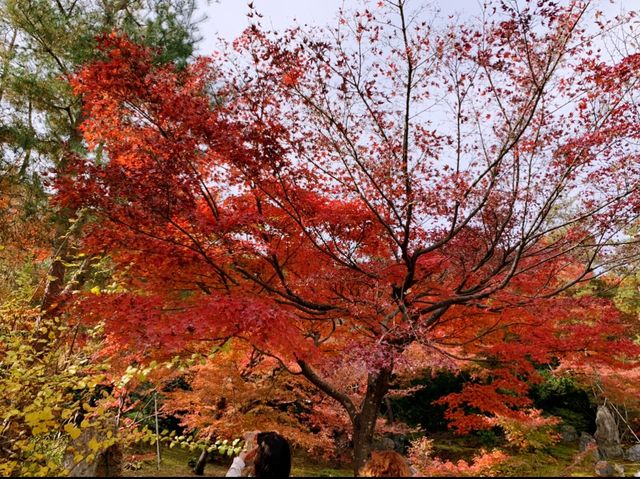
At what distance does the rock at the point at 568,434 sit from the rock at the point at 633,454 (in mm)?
2310

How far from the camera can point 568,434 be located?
1672cm

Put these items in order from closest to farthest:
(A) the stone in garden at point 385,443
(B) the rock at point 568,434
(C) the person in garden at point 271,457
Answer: (C) the person in garden at point 271,457 < (A) the stone in garden at point 385,443 < (B) the rock at point 568,434

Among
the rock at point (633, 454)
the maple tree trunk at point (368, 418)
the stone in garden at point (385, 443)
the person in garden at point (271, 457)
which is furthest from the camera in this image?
the stone in garden at point (385, 443)

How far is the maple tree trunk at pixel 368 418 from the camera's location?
6609mm

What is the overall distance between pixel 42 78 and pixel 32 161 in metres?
2.09

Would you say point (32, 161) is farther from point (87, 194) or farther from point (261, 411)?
point (261, 411)

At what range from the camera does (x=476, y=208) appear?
224 inches

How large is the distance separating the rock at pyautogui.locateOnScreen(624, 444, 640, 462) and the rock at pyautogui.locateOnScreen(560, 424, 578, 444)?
2310mm

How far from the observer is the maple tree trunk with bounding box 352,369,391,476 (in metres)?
6.61

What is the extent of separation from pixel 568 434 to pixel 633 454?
282 centimetres

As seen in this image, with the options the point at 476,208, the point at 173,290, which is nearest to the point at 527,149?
the point at 476,208

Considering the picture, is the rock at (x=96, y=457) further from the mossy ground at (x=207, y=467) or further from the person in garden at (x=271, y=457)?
the mossy ground at (x=207, y=467)

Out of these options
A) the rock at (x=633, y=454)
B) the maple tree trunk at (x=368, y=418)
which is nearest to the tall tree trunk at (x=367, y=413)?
the maple tree trunk at (x=368, y=418)

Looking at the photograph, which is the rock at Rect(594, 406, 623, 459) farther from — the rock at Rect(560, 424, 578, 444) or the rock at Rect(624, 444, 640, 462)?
the rock at Rect(560, 424, 578, 444)
